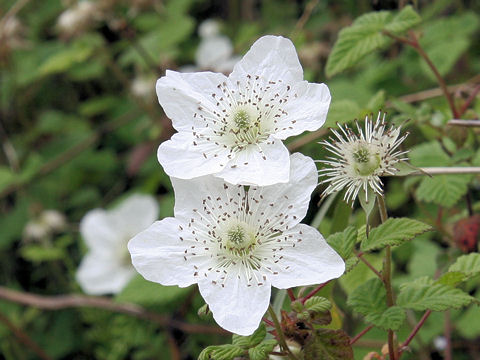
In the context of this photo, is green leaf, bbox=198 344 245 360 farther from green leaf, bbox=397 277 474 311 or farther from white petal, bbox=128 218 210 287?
green leaf, bbox=397 277 474 311

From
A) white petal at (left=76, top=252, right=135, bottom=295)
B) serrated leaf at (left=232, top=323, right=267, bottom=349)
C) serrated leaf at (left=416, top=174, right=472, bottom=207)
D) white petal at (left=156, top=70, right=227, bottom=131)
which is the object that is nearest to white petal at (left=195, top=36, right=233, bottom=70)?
white petal at (left=76, top=252, right=135, bottom=295)

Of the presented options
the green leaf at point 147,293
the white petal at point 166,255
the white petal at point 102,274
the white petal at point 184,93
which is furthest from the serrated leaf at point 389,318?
the white petal at point 102,274

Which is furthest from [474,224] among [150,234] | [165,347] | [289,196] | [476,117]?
[165,347]

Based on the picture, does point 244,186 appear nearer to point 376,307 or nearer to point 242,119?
point 242,119

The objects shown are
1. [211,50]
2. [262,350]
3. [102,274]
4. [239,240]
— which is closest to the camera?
[262,350]

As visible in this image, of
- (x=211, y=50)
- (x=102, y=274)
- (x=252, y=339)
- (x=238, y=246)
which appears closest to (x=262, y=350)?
(x=252, y=339)

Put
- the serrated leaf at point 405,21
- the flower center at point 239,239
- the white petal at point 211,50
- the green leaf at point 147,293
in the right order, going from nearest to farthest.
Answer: the flower center at point 239,239, the serrated leaf at point 405,21, the green leaf at point 147,293, the white petal at point 211,50

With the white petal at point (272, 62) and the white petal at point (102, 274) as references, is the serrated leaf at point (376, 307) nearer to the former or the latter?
the white petal at point (272, 62)
